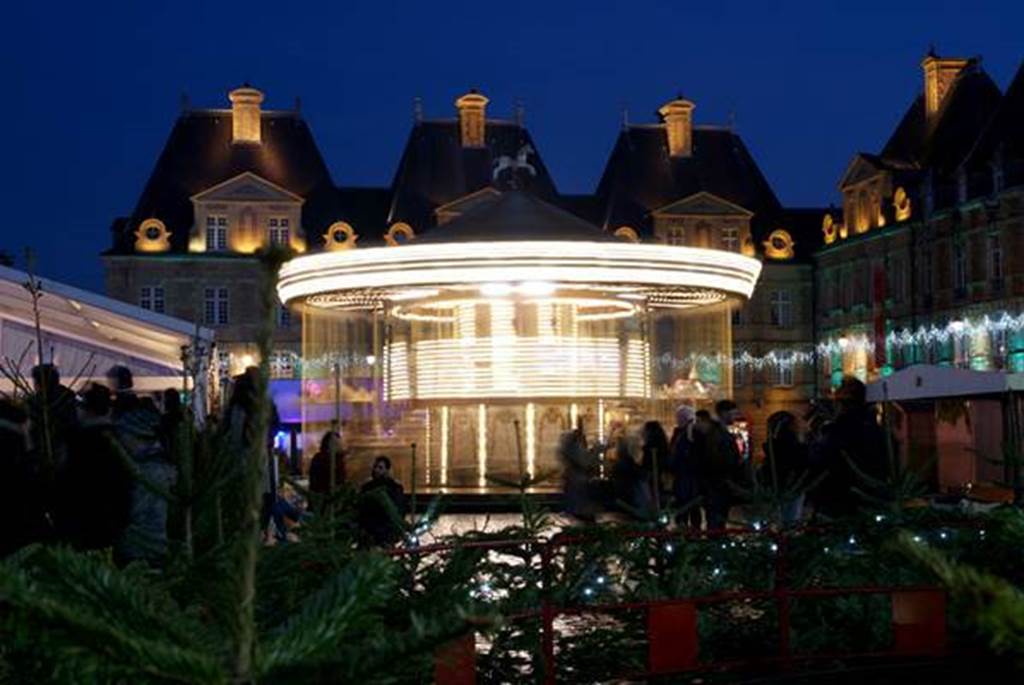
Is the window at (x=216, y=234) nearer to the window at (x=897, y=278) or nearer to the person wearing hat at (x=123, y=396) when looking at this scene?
the window at (x=897, y=278)

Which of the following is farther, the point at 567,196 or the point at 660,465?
the point at 567,196

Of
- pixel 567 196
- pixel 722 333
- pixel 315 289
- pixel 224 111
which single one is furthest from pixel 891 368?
pixel 315 289

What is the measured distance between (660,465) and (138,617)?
556 inches

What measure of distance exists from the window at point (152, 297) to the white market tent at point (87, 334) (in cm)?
3586

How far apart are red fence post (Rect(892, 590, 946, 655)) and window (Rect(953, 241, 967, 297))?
40125 millimetres

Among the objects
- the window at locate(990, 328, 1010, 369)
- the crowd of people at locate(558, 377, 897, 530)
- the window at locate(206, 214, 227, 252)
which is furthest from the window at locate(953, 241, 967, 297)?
the crowd of people at locate(558, 377, 897, 530)

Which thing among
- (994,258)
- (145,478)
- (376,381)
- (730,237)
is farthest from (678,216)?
(145,478)

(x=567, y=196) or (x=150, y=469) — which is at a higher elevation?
(x=567, y=196)

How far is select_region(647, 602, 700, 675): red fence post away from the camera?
7812mm

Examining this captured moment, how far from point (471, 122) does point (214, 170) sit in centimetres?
887

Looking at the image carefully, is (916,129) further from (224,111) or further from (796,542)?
(796,542)

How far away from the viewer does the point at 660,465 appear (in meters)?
15.6

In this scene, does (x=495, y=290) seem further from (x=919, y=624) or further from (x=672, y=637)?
(x=672, y=637)

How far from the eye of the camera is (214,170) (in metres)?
56.3
